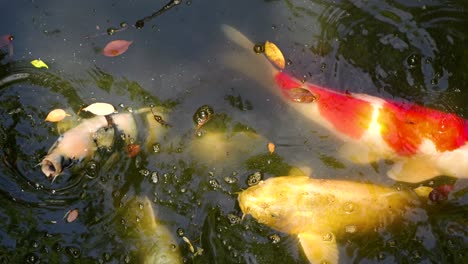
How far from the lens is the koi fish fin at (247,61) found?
10.7ft

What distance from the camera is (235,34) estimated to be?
332 centimetres

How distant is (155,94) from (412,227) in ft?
5.89

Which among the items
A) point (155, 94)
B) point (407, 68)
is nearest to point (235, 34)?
point (155, 94)

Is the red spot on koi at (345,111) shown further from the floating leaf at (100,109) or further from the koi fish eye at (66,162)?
the koi fish eye at (66,162)

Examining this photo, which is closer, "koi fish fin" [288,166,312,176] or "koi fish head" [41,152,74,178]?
→ "koi fish head" [41,152,74,178]

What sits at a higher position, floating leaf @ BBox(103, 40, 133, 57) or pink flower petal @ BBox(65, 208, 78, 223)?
floating leaf @ BBox(103, 40, 133, 57)

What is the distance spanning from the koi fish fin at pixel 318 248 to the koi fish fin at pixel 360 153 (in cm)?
52

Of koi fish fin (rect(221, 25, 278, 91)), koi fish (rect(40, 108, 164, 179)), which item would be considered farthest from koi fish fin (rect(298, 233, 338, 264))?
koi fish (rect(40, 108, 164, 179))

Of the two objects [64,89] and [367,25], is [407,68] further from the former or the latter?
[64,89]

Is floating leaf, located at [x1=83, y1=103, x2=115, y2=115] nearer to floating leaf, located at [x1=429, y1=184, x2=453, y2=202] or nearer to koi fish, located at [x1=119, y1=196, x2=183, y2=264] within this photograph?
koi fish, located at [x1=119, y1=196, x2=183, y2=264]

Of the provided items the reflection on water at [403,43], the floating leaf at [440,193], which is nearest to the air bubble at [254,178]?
the reflection on water at [403,43]

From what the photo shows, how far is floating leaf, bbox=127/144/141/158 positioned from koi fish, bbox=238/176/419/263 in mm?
698

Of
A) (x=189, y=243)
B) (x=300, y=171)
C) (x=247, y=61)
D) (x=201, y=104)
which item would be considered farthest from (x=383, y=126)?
(x=189, y=243)

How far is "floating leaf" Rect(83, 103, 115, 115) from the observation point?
3125 millimetres
